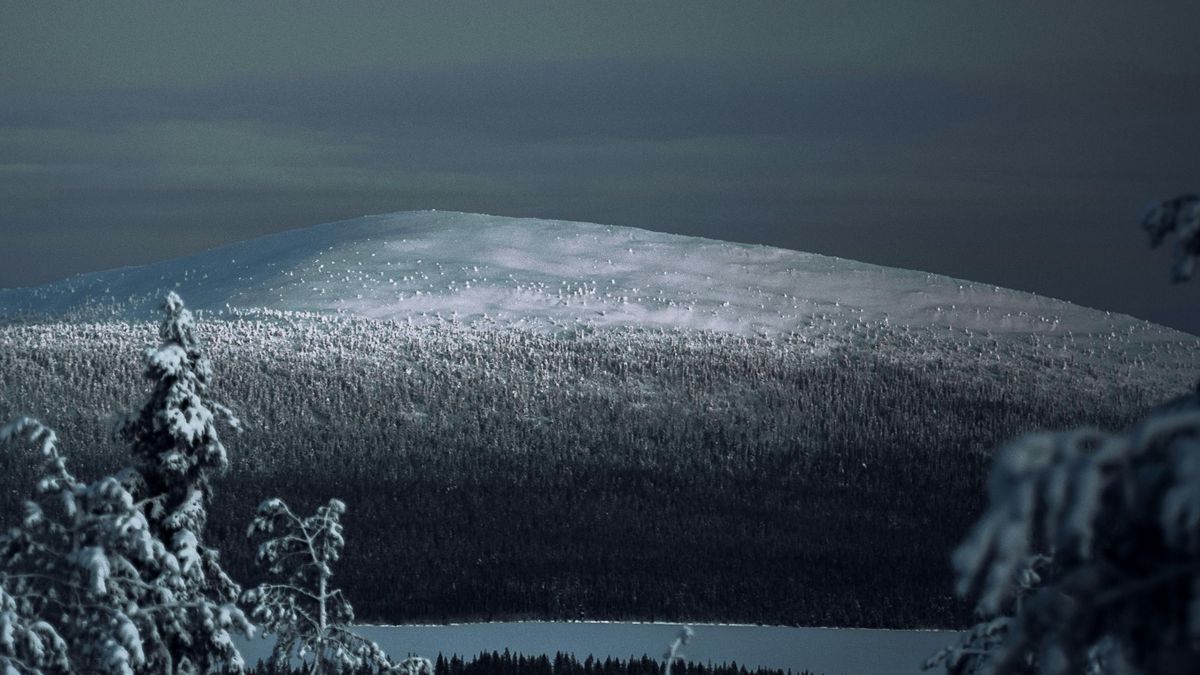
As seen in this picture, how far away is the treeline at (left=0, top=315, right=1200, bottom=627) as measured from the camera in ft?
201

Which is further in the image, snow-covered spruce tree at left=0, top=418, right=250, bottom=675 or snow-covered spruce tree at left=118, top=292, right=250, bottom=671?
snow-covered spruce tree at left=118, top=292, right=250, bottom=671

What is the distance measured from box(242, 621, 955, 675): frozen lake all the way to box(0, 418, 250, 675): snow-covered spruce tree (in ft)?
93.5

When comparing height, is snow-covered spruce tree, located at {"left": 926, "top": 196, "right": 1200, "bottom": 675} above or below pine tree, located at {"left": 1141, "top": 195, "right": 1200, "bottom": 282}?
below

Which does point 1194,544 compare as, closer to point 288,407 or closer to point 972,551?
point 972,551

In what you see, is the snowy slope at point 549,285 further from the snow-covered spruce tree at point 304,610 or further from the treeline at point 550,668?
the snow-covered spruce tree at point 304,610

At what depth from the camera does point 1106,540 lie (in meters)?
6.37

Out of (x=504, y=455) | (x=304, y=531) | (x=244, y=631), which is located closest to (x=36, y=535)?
(x=244, y=631)

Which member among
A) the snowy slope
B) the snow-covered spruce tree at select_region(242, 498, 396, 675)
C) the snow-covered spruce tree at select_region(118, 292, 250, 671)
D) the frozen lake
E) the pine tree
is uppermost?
the snowy slope

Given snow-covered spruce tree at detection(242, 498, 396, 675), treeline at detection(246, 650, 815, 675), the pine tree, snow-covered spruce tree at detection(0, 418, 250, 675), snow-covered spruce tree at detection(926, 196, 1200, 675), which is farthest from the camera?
treeline at detection(246, 650, 815, 675)

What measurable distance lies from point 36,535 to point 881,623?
46.7 meters

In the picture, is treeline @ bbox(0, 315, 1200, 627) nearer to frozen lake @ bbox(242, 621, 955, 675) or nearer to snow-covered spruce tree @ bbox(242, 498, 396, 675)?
frozen lake @ bbox(242, 621, 955, 675)

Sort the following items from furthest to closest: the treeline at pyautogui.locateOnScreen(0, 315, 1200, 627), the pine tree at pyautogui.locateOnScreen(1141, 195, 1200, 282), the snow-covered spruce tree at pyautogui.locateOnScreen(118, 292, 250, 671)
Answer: the treeline at pyautogui.locateOnScreen(0, 315, 1200, 627) → the snow-covered spruce tree at pyautogui.locateOnScreen(118, 292, 250, 671) → the pine tree at pyautogui.locateOnScreen(1141, 195, 1200, 282)

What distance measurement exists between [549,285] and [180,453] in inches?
5681

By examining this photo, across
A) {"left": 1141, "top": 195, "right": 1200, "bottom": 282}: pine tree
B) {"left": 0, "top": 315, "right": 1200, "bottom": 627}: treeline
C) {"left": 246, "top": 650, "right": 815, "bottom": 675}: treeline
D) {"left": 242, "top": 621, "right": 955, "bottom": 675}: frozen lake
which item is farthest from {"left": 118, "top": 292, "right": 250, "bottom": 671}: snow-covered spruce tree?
{"left": 0, "top": 315, "right": 1200, "bottom": 627}: treeline
